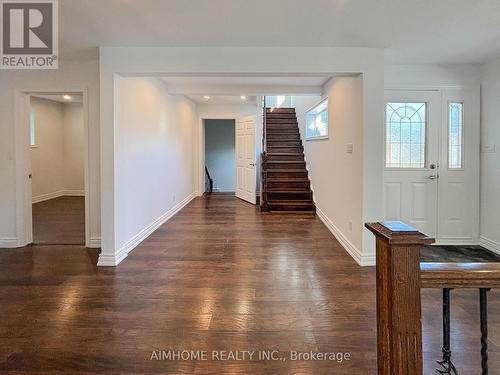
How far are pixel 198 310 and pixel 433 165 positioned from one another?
3722 mm

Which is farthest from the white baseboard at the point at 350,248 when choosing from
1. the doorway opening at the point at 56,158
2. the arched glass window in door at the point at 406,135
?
the doorway opening at the point at 56,158

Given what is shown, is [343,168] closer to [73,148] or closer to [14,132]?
[14,132]

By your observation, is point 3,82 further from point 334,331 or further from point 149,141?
point 334,331

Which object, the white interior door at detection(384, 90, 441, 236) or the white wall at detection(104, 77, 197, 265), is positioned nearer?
the white wall at detection(104, 77, 197, 265)

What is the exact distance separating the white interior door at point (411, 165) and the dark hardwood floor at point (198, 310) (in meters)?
1.16

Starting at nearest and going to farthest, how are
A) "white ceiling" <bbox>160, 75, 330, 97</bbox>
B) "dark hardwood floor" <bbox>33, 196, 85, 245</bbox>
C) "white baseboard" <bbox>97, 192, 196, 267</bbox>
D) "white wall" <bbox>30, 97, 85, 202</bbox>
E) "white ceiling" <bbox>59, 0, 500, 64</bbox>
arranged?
"white ceiling" <bbox>59, 0, 500, 64</bbox> < "white baseboard" <bbox>97, 192, 196, 267</bbox> < "dark hardwood floor" <bbox>33, 196, 85, 245</bbox> < "white ceiling" <bbox>160, 75, 330, 97</bbox> < "white wall" <bbox>30, 97, 85, 202</bbox>

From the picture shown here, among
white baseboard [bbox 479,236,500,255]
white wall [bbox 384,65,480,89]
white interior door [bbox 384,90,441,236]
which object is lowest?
white baseboard [bbox 479,236,500,255]

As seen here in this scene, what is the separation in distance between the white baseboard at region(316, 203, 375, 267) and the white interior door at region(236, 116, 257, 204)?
2881mm

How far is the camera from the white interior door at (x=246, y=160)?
871cm

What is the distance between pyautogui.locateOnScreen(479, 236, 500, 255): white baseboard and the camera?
4.48 m

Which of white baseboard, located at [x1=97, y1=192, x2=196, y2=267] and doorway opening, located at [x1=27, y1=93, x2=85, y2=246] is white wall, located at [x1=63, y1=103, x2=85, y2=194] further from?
white baseboard, located at [x1=97, y1=192, x2=196, y2=267]

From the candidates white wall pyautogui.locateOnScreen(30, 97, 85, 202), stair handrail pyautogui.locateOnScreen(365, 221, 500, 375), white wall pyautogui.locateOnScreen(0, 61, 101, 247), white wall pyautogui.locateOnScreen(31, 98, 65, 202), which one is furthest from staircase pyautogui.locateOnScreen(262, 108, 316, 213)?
stair handrail pyautogui.locateOnScreen(365, 221, 500, 375)

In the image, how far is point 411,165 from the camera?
4.89m

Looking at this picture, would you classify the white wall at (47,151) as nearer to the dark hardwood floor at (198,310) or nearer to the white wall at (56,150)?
the white wall at (56,150)
